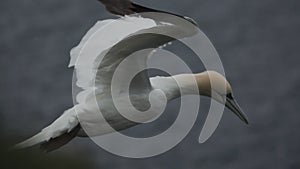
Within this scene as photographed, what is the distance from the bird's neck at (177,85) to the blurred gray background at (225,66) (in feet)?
12.6

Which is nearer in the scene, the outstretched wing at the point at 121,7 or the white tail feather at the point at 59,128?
the outstretched wing at the point at 121,7

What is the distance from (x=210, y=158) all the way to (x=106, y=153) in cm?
121

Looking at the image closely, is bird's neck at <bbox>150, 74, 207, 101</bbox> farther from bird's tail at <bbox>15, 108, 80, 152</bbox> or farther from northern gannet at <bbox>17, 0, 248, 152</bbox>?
bird's tail at <bbox>15, 108, 80, 152</bbox>

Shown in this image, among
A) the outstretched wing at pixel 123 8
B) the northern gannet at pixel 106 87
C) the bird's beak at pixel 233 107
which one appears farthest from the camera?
the bird's beak at pixel 233 107

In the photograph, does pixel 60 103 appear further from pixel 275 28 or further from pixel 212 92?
pixel 212 92

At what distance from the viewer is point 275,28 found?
43.6 feet

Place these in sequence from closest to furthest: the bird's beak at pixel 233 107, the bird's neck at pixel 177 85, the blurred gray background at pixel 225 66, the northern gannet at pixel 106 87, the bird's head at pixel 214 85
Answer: the northern gannet at pixel 106 87
the bird's neck at pixel 177 85
the bird's head at pixel 214 85
the bird's beak at pixel 233 107
the blurred gray background at pixel 225 66

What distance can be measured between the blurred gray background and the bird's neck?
385 cm

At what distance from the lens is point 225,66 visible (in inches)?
484

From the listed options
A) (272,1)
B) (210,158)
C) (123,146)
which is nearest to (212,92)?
(123,146)

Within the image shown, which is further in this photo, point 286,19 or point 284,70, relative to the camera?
point 286,19

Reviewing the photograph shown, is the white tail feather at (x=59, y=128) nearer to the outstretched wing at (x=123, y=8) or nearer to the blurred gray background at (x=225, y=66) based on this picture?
the outstretched wing at (x=123, y=8)

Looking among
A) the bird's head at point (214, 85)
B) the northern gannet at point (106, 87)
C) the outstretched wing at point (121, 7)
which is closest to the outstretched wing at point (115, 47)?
the northern gannet at point (106, 87)

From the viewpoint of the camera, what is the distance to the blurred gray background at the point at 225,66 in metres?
11.2
